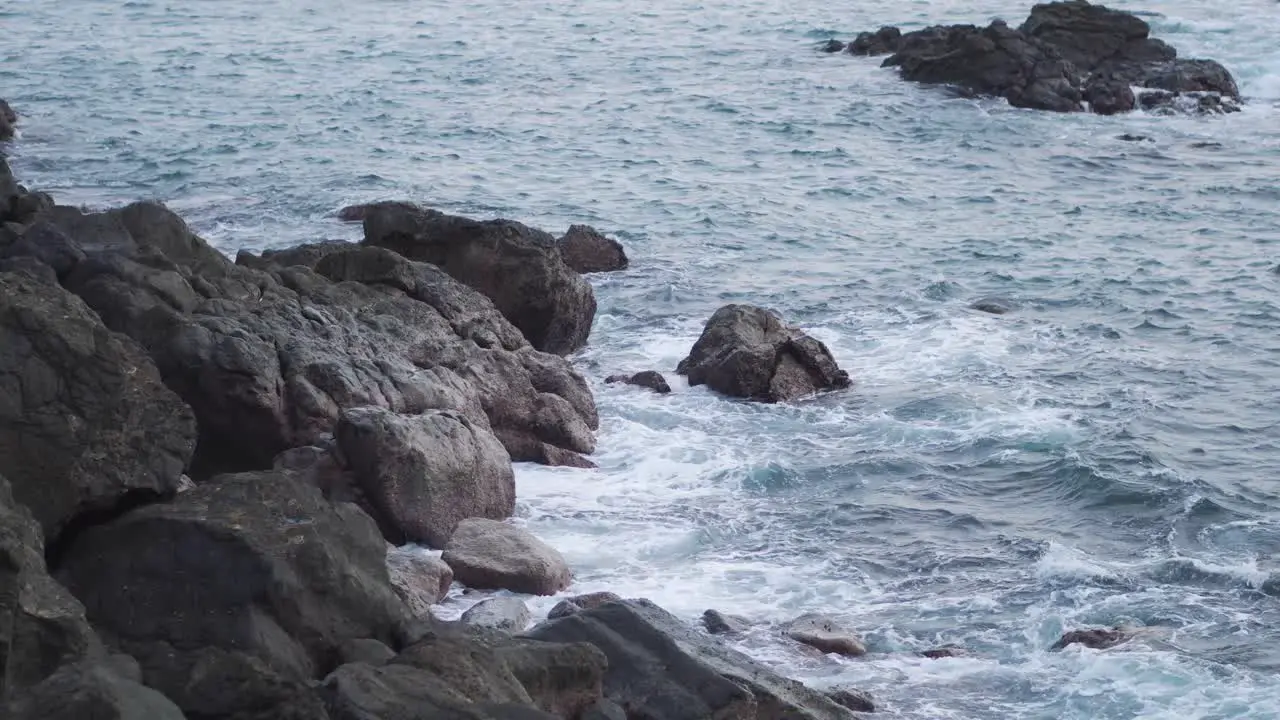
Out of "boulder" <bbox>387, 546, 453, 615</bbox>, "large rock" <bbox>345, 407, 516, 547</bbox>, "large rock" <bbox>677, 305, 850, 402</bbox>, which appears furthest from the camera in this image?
"large rock" <bbox>677, 305, 850, 402</bbox>

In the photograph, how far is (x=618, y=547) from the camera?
15.4 metres

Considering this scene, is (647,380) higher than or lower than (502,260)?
lower

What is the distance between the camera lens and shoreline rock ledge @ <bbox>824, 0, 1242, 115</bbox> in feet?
129

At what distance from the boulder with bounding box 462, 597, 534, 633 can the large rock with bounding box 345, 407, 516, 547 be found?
1819mm

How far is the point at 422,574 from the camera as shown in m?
13.4

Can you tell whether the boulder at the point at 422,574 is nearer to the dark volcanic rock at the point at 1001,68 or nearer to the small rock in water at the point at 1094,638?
the small rock in water at the point at 1094,638

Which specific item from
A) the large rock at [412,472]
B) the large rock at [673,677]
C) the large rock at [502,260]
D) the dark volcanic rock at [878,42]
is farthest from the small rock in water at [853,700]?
the dark volcanic rock at [878,42]

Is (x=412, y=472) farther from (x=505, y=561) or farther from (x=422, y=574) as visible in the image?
(x=422, y=574)

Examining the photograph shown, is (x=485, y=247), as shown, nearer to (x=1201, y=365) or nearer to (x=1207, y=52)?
(x=1201, y=365)

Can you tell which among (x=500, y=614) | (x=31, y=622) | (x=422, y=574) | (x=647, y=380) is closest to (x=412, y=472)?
(x=422, y=574)

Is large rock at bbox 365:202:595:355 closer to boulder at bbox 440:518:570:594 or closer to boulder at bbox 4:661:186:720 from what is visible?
boulder at bbox 440:518:570:594

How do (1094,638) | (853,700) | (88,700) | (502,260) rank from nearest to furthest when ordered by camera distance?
(88,700) → (853,700) → (1094,638) → (502,260)

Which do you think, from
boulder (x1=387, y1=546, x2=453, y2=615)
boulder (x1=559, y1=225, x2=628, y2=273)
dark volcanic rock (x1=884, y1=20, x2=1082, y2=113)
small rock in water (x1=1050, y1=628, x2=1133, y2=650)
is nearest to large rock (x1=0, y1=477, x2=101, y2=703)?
boulder (x1=387, y1=546, x2=453, y2=615)

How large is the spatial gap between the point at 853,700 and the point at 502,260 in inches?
399
